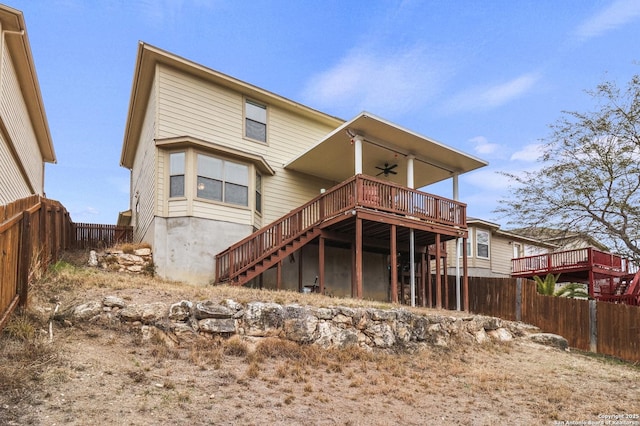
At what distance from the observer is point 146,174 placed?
55.0 feet

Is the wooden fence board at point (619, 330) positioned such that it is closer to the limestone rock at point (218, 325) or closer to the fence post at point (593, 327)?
the fence post at point (593, 327)

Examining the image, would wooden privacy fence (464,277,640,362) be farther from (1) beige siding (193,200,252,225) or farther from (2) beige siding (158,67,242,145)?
(2) beige siding (158,67,242,145)

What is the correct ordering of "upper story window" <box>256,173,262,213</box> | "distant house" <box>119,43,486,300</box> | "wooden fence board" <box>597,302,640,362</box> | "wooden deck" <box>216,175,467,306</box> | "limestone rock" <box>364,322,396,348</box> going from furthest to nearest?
"upper story window" <box>256,173,262,213</box> → "distant house" <box>119,43,486,300</box> → "wooden deck" <box>216,175,467,306</box> → "wooden fence board" <box>597,302,640,362</box> → "limestone rock" <box>364,322,396,348</box>

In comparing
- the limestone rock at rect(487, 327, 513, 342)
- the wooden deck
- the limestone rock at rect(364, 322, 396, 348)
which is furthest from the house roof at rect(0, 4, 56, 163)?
the limestone rock at rect(487, 327, 513, 342)

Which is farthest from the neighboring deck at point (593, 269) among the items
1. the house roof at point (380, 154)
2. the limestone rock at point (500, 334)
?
the limestone rock at point (500, 334)

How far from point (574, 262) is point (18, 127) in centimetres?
2435

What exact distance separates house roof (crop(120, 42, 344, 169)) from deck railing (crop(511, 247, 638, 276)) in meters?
13.7

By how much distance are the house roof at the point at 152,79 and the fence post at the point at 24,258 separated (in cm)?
885

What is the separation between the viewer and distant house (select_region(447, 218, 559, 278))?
83.7 ft

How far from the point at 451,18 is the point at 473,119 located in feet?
15.4

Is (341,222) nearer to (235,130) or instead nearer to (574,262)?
(235,130)

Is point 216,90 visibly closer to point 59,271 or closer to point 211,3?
point 211,3

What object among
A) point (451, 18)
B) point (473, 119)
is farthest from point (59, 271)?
point (473, 119)

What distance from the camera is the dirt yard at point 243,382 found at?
5.62 meters
